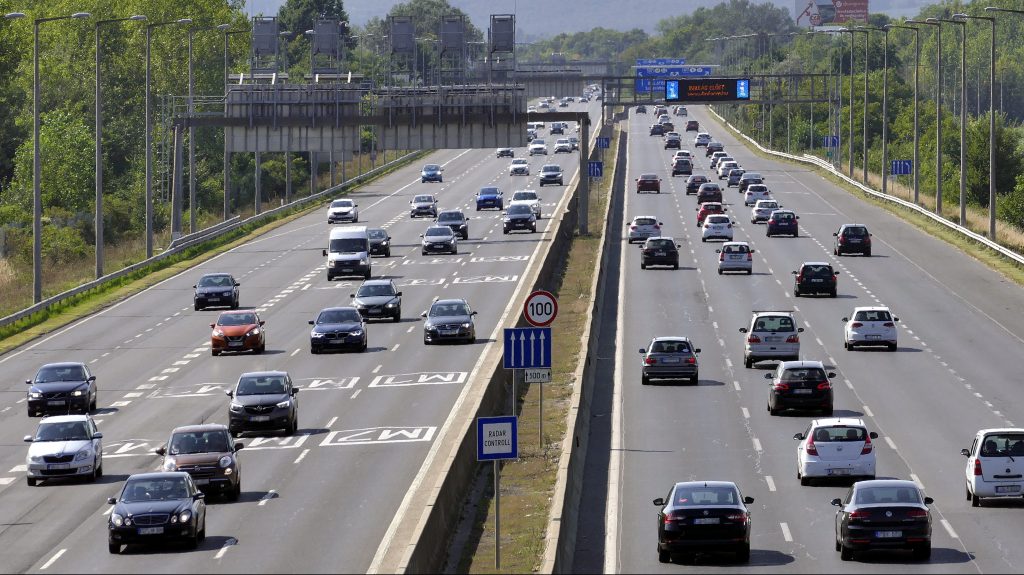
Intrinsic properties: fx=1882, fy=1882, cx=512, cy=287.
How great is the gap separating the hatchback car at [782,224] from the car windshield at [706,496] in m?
61.8

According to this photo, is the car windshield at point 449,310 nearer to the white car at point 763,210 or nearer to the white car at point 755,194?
the white car at point 763,210

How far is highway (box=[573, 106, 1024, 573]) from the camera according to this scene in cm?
2875

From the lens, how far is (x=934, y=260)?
77.3m

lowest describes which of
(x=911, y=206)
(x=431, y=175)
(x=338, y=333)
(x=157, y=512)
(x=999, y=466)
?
(x=157, y=512)

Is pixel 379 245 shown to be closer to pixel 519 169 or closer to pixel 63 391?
pixel 63 391

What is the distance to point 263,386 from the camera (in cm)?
4041

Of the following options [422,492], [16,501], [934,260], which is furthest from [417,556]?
[934,260]

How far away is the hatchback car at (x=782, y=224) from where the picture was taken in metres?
88.4

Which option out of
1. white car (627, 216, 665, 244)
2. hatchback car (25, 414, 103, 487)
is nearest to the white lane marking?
hatchback car (25, 414, 103, 487)

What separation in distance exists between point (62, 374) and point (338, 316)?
39.5 ft

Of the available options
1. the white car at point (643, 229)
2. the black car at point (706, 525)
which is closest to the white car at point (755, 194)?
the white car at point (643, 229)

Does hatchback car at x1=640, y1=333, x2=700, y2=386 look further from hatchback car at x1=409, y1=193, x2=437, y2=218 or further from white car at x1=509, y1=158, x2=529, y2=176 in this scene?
white car at x1=509, y1=158, x2=529, y2=176

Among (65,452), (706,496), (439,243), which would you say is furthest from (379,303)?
(706,496)

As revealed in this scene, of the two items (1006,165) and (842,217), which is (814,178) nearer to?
(1006,165)
